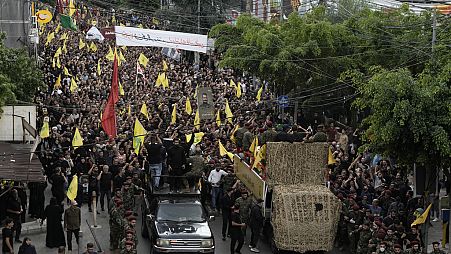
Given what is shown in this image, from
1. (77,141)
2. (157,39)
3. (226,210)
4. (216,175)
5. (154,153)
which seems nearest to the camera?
(226,210)

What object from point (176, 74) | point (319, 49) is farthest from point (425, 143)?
point (176, 74)

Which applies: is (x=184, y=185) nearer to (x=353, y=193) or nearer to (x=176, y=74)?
(x=353, y=193)

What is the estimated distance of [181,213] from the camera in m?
20.7

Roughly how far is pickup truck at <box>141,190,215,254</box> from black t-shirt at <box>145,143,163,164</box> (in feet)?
10.8

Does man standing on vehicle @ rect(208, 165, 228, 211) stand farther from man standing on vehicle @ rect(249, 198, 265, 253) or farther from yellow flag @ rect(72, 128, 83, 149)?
yellow flag @ rect(72, 128, 83, 149)

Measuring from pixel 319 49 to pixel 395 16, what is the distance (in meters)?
3.18

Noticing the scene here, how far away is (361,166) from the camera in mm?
25781

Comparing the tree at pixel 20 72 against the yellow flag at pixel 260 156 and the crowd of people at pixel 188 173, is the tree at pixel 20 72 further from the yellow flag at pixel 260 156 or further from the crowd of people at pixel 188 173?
the yellow flag at pixel 260 156

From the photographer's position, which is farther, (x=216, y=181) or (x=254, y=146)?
(x=216, y=181)

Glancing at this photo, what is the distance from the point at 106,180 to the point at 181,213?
14.0ft

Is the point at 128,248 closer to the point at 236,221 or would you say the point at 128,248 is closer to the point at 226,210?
the point at 236,221

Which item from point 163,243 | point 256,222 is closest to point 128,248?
point 163,243

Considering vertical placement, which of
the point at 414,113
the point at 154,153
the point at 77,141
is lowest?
the point at 154,153

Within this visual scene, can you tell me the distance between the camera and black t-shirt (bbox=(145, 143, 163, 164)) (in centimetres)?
2536
